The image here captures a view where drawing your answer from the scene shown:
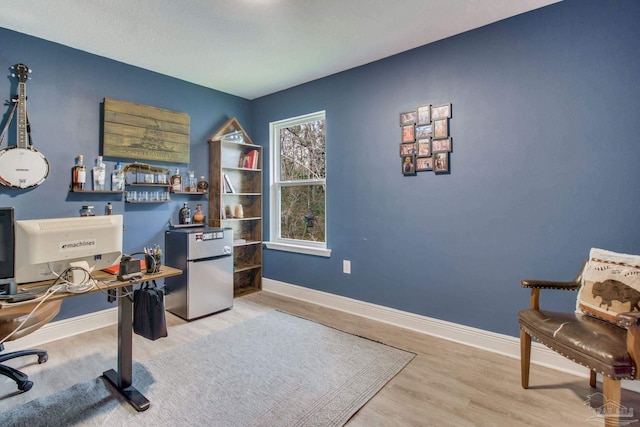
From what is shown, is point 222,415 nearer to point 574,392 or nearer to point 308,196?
point 574,392

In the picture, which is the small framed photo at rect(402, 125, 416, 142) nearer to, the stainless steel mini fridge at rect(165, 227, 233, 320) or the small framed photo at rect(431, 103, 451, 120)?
the small framed photo at rect(431, 103, 451, 120)

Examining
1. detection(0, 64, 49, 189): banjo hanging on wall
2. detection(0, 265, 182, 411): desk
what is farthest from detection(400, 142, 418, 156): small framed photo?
detection(0, 64, 49, 189): banjo hanging on wall

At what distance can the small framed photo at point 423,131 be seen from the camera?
2665mm

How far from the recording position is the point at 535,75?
87.0 inches

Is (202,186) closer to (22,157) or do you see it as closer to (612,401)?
(22,157)

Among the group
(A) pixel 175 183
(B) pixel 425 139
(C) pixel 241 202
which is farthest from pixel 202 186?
(B) pixel 425 139

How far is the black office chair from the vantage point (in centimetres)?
159

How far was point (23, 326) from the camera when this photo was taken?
1.78 meters

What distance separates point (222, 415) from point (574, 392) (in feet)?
6.77

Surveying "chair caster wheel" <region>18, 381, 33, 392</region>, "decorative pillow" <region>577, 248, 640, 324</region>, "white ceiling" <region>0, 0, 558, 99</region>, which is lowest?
"chair caster wheel" <region>18, 381, 33, 392</region>

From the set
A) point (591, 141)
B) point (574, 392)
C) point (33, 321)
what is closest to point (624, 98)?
point (591, 141)

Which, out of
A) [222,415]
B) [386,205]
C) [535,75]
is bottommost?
[222,415]

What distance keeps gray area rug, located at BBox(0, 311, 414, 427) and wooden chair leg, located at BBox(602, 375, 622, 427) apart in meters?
1.06

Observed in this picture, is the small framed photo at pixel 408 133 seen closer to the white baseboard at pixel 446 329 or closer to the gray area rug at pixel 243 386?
the white baseboard at pixel 446 329
